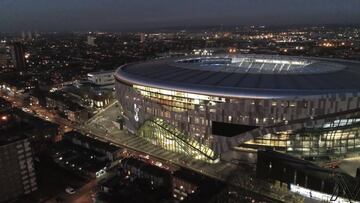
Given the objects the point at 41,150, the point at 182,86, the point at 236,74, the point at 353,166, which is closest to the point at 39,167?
the point at 41,150

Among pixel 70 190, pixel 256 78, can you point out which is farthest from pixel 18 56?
pixel 256 78

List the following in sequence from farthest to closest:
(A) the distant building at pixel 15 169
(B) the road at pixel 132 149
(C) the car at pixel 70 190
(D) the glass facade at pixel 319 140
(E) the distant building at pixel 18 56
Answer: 1. (E) the distant building at pixel 18 56
2. (D) the glass facade at pixel 319 140
3. (C) the car at pixel 70 190
4. (B) the road at pixel 132 149
5. (A) the distant building at pixel 15 169

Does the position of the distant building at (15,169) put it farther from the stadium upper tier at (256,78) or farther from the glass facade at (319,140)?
the glass facade at (319,140)

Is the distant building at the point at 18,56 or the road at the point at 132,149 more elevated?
the distant building at the point at 18,56

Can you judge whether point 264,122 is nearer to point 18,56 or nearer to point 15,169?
point 15,169

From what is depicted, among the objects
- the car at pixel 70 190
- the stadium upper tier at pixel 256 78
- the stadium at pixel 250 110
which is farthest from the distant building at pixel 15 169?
the stadium upper tier at pixel 256 78

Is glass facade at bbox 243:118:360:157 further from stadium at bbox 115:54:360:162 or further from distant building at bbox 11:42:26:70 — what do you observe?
distant building at bbox 11:42:26:70

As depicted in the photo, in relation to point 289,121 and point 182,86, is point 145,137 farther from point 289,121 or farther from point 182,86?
point 289,121
